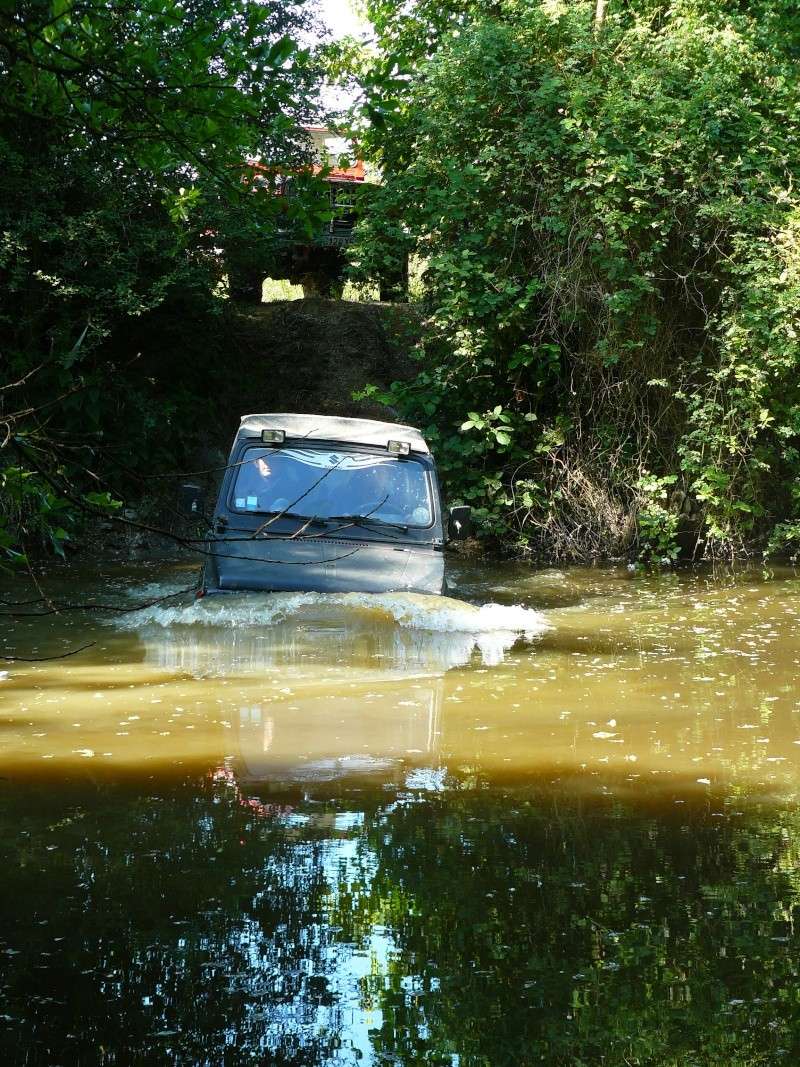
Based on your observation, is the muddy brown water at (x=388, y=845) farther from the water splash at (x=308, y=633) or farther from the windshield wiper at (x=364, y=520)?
the windshield wiper at (x=364, y=520)

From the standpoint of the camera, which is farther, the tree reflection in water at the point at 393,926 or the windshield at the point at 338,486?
the windshield at the point at 338,486

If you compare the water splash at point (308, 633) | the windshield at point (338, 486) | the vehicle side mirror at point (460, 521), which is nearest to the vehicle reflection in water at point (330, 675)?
the water splash at point (308, 633)

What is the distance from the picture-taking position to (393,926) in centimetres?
402

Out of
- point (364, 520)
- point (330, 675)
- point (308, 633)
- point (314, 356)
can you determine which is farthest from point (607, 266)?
point (330, 675)

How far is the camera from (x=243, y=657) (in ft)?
26.7

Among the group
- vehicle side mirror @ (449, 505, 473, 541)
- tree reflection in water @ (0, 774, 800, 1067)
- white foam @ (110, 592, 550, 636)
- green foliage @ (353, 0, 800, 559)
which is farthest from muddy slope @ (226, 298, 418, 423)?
tree reflection in water @ (0, 774, 800, 1067)

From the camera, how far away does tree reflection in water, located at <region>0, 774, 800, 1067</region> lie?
330 centimetres

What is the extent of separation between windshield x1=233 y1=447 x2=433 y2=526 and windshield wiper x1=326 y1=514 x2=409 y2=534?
1 cm

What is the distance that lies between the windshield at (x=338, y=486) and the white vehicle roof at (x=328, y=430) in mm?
154

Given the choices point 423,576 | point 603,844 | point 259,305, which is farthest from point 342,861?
point 259,305

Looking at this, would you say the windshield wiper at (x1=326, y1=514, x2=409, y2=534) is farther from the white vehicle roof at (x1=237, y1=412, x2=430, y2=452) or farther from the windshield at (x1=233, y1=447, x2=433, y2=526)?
the white vehicle roof at (x1=237, y1=412, x2=430, y2=452)

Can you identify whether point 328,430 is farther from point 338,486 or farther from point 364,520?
point 364,520

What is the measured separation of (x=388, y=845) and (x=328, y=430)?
539 cm

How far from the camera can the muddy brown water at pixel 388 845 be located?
3.39 metres
